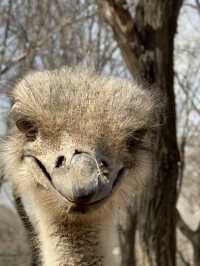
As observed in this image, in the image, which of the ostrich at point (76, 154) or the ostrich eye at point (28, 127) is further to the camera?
the ostrich eye at point (28, 127)

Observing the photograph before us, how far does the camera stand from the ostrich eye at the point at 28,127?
224 cm

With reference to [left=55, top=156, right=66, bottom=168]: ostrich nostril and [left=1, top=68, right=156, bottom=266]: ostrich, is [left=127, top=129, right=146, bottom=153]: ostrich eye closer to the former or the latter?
[left=1, top=68, right=156, bottom=266]: ostrich

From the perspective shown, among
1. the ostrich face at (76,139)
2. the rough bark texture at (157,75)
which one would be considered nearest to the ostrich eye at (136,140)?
the ostrich face at (76,139)

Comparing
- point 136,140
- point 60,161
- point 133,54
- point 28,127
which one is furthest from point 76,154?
point 133,54

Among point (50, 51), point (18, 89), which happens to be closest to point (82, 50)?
point (50, 51)

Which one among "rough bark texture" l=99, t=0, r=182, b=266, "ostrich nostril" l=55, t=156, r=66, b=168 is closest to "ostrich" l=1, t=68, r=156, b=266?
"ostrich nostril" l=55, t=156, r=66, b=168

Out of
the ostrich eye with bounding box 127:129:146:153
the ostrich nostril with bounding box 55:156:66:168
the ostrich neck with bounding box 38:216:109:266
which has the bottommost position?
the ostrich neck with bounding box 38:216:109:266

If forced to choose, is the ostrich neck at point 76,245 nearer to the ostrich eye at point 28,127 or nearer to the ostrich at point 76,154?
the ostrich at point 76,154

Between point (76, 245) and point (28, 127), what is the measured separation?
390mm

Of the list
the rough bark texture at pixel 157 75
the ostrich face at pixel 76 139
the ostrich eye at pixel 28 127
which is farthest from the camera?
the rough bark texture at pixel 157 75

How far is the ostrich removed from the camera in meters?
2.04

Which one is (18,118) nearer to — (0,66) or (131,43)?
(131,43)

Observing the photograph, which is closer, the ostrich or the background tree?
the ostrich

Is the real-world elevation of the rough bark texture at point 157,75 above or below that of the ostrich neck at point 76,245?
above
